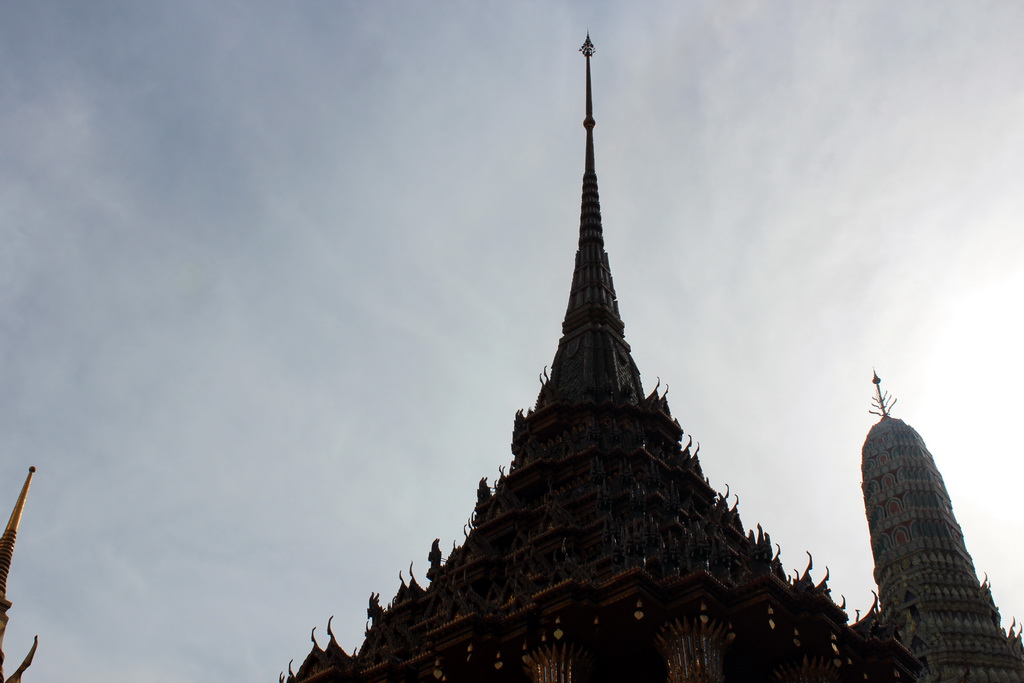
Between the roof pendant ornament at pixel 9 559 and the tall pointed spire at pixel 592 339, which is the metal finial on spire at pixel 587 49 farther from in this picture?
the roof pendant ornament at pixel 9 559

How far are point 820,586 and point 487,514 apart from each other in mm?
11411

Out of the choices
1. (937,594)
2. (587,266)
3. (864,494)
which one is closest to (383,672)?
(587,266)

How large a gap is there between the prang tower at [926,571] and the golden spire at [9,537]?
30.9 meters

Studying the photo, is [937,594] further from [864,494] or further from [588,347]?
[588,347]

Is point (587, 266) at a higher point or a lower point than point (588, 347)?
higher

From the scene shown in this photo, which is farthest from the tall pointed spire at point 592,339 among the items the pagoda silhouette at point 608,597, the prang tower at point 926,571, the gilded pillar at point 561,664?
the prang tower at point 926,571

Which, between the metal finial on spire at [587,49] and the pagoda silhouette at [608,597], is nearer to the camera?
the pagoda silhouette at [608,597]

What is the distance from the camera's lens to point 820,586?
2292 centimetres

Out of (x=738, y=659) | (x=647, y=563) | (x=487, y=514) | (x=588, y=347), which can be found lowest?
(x=738, y=659)

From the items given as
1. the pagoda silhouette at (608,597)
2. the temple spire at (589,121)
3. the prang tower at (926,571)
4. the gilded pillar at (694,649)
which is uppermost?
the temple spire at (589,121)

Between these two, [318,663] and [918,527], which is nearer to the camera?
[318,663]

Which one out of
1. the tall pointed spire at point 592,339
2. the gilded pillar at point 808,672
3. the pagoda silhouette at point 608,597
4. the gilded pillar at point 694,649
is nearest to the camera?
the gilded pillar at point 694,649

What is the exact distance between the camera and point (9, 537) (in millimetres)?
27234

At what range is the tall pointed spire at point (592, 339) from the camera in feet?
118
